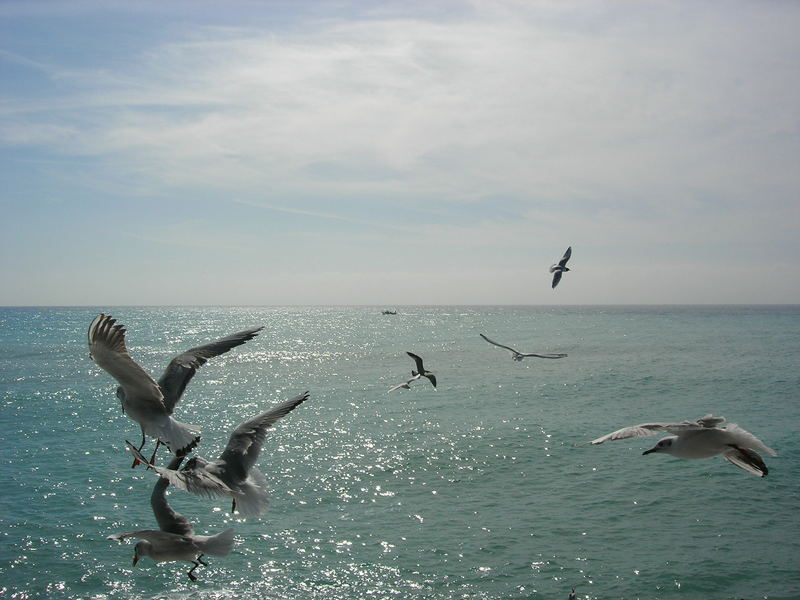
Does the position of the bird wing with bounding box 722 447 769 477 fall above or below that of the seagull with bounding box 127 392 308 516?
above

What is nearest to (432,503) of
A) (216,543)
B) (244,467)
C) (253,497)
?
(244,467)

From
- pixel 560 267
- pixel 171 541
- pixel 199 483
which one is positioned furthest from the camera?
pixel 560 267

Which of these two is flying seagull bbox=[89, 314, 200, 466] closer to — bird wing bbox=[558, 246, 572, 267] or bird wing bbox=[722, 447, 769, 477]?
bird wing bbox=[722, 447, 769, 477]

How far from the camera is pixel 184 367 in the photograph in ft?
28.6

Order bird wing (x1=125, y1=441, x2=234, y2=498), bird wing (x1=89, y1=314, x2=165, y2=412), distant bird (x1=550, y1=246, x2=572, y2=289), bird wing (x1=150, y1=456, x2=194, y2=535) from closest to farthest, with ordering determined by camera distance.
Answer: bird wing (x1=125, y1=441, x2=234, y2=498), bird wing (x1=89, y1=314, x2=165, y2=412), bird wing (x1=150, y1=456, x2=194, y2=535), distant bird (x1=550, y1=246, x2=572, y2=289)

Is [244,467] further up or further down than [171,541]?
further up

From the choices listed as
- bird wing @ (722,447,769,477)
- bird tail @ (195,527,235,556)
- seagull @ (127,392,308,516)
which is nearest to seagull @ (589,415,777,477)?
bird wing @ (722,447,769,477)

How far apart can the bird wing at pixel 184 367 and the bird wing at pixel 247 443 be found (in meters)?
0.91

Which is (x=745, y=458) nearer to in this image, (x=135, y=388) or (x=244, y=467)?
(x=244, y=467)

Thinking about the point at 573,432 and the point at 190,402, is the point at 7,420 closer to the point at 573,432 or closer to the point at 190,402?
the point at 190,402

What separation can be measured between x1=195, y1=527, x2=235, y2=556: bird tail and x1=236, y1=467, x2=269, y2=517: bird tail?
0.34m

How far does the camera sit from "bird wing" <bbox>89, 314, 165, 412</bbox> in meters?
7.19

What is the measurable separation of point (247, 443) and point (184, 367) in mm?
1319

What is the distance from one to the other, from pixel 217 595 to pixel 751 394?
3243 centimetres
